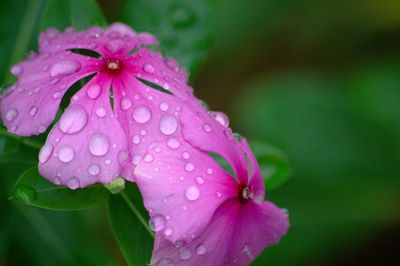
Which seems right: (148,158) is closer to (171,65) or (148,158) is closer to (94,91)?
(94,91)

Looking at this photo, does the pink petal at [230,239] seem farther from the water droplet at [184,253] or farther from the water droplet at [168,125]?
the water droplet at [168,125]

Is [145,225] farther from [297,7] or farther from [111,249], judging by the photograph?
[297,7]

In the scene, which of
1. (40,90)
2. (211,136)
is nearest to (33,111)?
(40,90)

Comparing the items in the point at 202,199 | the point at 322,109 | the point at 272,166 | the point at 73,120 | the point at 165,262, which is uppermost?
the point at 73,120

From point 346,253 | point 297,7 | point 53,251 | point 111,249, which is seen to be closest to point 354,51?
point 297,7

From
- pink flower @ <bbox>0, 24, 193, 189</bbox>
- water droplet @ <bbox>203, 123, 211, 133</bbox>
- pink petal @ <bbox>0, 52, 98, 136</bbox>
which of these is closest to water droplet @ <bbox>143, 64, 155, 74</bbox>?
pink flower @ <bbox>0, 24, 193, 189</bbox>

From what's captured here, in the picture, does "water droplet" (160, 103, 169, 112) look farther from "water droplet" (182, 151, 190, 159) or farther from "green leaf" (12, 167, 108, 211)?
"green leaf" (12, 167, 108, 211)
